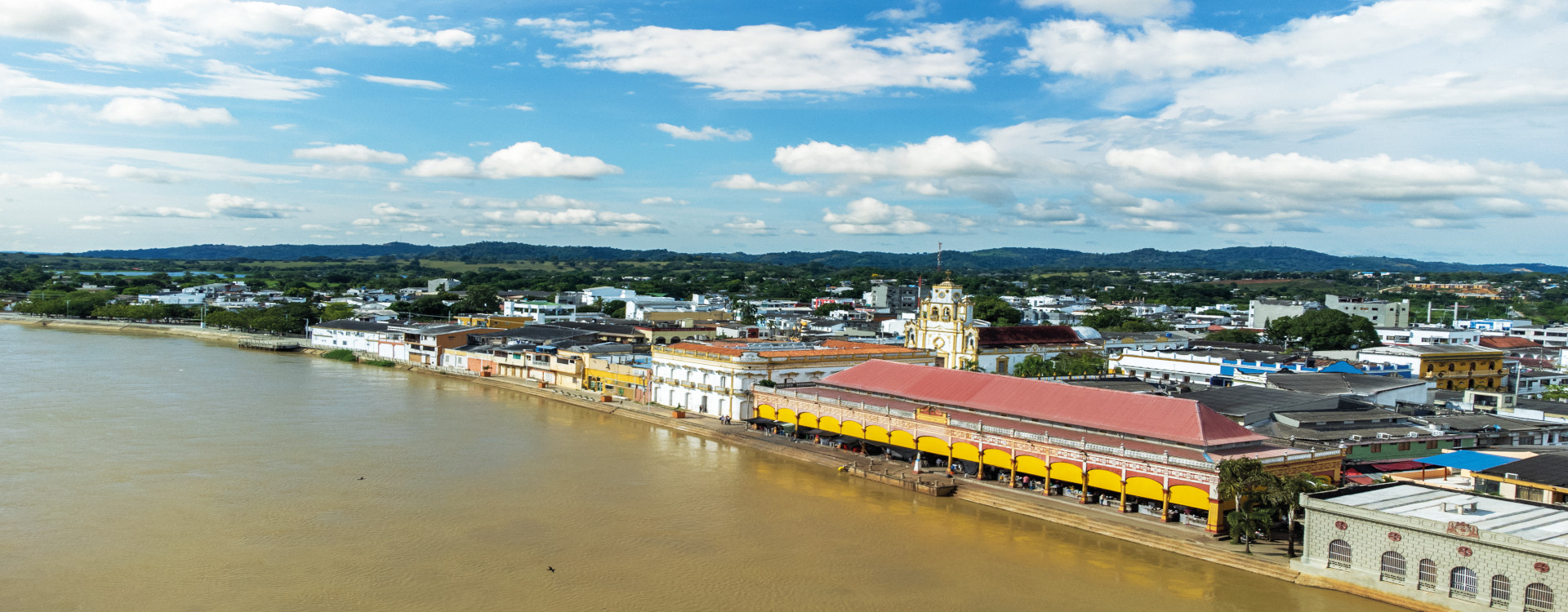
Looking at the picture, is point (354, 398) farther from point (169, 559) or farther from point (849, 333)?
point (849, 333)

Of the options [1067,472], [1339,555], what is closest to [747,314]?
[1067,472]

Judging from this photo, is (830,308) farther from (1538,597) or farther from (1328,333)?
(1538,597)

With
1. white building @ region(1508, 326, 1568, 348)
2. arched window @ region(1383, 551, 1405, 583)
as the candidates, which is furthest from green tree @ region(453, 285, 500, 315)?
white building @ region(1508, 326, 1568, 348)

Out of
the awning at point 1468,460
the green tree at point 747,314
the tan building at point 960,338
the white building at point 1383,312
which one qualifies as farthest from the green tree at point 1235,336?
the awning at point 1468,460

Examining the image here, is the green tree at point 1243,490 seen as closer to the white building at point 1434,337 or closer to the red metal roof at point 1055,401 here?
the red metal roof at point 1055,401

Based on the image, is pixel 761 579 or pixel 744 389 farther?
pixel 744 389

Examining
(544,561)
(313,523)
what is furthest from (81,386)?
(544,561)
